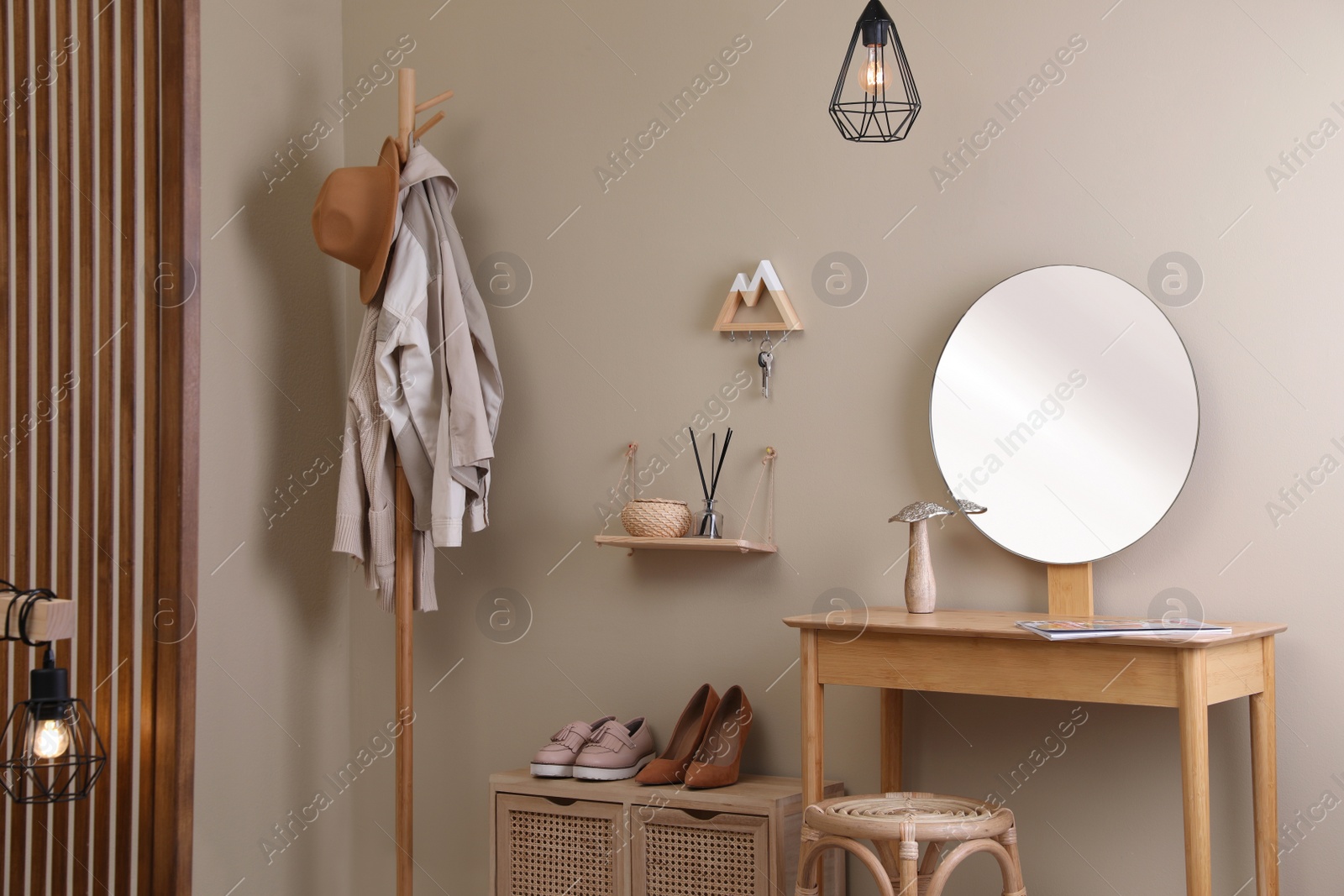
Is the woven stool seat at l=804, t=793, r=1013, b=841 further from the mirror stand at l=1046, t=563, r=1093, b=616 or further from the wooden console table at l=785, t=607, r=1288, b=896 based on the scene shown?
the mirror stand at l=1046, t=563, r=1093, b=616

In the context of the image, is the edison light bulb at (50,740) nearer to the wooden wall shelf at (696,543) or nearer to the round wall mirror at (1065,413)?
the wooden wall shelf at (696,543)

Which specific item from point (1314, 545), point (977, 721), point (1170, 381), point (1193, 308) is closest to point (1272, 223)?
point (1193, 308)

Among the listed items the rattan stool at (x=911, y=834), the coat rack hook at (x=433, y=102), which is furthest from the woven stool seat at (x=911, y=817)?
the coat rack hook at (x=433, y=102)

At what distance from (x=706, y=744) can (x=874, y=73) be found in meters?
1.50

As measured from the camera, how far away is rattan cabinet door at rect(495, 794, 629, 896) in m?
2.58

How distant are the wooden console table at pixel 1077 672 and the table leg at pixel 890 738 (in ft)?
0.72

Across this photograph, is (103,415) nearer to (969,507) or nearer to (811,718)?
(811,718)

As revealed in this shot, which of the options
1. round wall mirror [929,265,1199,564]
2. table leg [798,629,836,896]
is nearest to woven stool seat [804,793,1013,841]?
table leg [798,629,836,896]

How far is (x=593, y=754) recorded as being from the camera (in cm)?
267

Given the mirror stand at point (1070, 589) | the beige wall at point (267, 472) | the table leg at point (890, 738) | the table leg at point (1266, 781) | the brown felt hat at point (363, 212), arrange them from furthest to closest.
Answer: the beige wall at point (267, 472), the brown felt hat at point (363, 212), the table leg at point (890, 738), the mirror stand at point (1070, 589), the table leg at point (1266, 781)

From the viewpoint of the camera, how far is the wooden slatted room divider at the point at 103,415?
2072mm

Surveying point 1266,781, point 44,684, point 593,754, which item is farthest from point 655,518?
point 44,684

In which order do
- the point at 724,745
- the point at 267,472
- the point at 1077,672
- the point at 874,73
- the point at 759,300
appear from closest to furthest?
the point at 1077,672
the point at 874,73
the point at 724,745
the point at 759,300
the point at 267,472

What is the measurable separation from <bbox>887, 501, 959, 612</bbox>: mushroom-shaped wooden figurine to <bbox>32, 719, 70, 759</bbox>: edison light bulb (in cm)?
154
